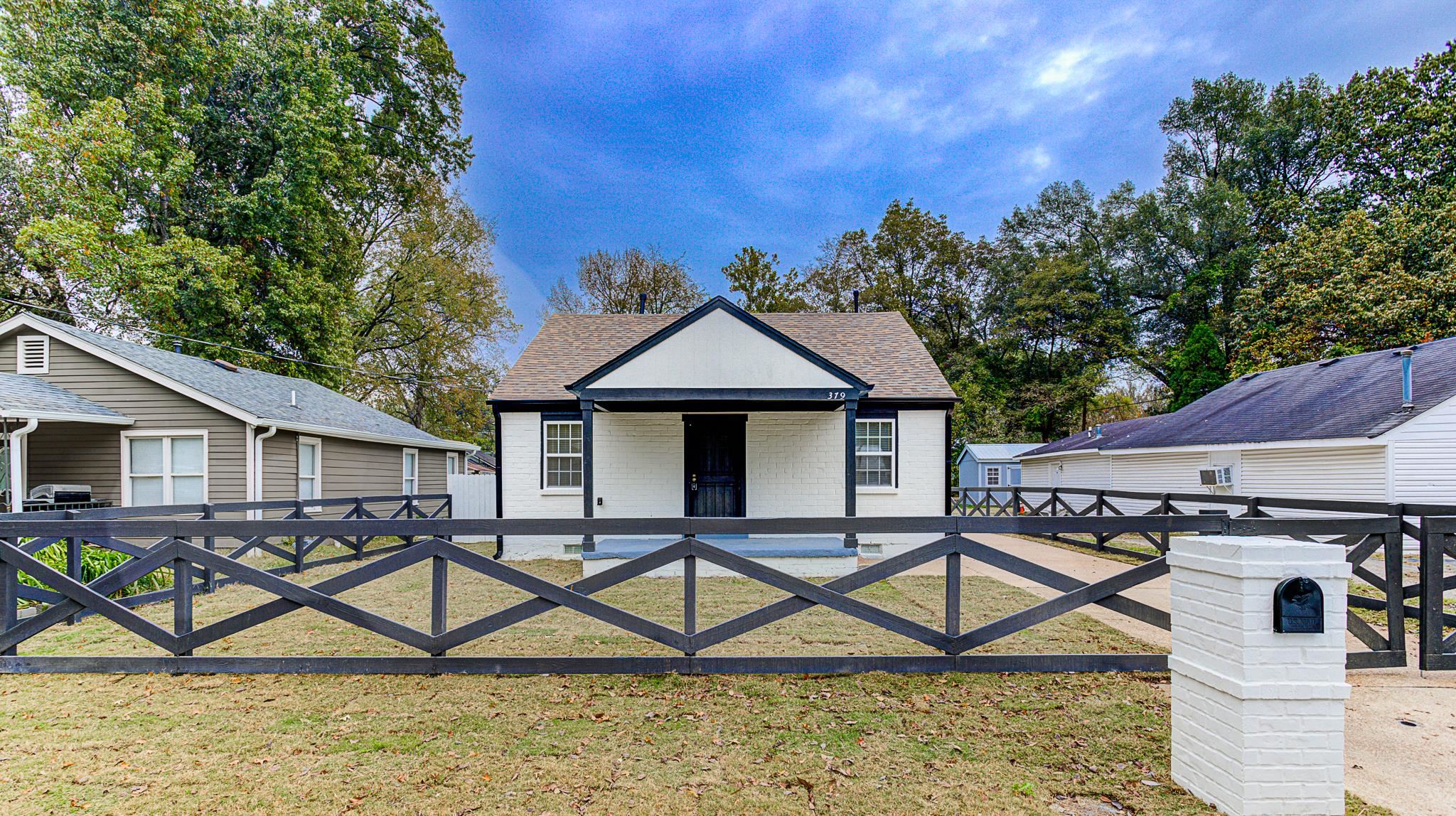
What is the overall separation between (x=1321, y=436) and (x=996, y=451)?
14.3 m

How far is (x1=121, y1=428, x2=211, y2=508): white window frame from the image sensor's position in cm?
1115

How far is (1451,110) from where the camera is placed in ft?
66.2

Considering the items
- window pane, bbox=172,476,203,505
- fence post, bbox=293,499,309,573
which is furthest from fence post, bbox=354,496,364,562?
window pane, bbox=172,476,203,505

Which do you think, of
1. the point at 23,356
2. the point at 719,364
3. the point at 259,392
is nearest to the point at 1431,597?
the point at 719,364

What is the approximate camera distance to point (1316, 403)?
13828 millimetres

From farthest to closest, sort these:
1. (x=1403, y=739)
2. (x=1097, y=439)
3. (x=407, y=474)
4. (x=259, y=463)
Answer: (x=1097, y=439), (x=407, y=474), (x=259, y=463), (x=1403, y=739)

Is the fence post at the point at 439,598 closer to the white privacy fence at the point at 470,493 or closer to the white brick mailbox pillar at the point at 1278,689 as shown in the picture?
the white brick mailbox pillar at the point at 1278,689

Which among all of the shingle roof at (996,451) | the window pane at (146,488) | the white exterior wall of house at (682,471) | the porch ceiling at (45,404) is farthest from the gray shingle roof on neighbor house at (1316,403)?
the porch ceiling at (45,404)

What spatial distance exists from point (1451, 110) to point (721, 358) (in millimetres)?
28626

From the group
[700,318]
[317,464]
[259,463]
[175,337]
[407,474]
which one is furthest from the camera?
[407,474]

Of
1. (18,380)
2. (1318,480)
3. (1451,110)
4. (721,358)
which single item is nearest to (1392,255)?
(1451,110)

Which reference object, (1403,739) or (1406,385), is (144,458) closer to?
(1403,739)

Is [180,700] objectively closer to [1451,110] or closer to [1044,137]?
[1044,137]

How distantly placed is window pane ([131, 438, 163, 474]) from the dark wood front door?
33.3ft
